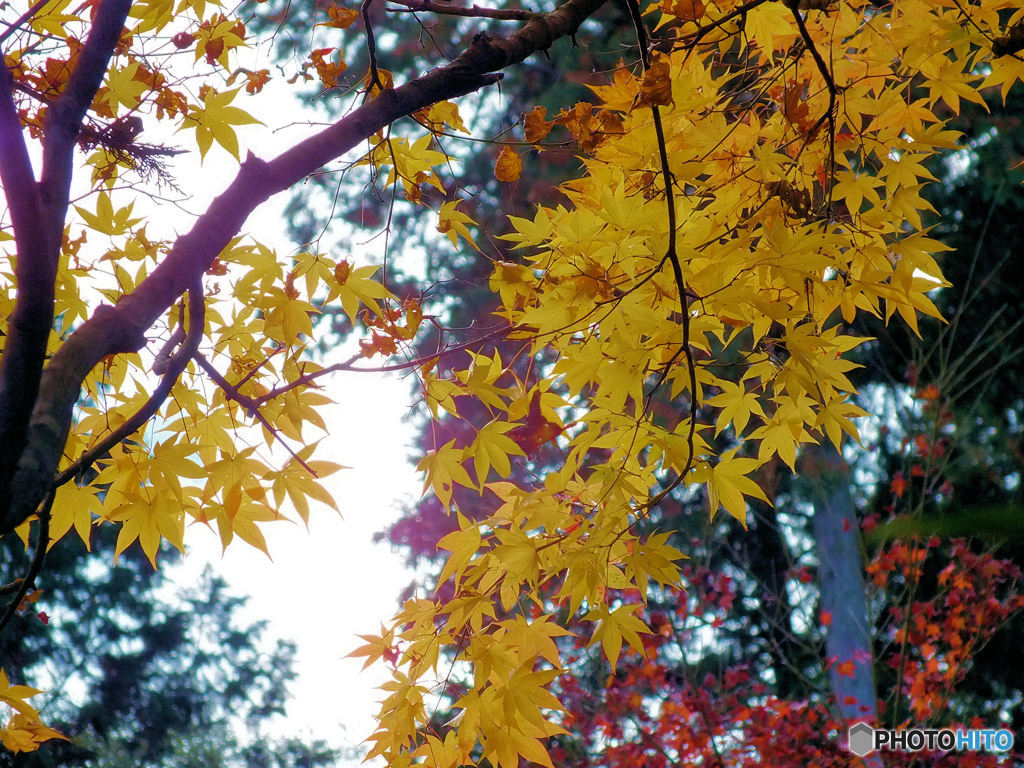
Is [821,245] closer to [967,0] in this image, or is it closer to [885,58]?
[885,58]

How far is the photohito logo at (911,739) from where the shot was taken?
3.29 m

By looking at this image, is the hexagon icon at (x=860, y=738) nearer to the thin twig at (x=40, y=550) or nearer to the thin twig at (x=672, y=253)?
the thin twig at (x=672, y=253)

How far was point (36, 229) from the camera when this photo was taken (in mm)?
769

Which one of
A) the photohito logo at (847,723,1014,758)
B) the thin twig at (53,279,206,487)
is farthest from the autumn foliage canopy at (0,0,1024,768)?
the photohito logo at (847,723,1014,758)

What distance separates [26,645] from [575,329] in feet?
25.5

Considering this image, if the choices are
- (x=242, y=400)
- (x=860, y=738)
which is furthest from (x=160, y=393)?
(x=860, y=738)

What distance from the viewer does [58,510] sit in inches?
51.4

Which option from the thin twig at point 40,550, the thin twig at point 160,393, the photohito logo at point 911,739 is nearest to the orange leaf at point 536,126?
the thin twig at point 160,393

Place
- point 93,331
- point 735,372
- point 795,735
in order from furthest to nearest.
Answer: point 735,372 < point 795,735 < point 93,331

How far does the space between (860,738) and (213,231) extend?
3527mm

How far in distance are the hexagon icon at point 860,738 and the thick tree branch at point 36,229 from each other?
3578 mm

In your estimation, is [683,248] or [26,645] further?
[26,645]

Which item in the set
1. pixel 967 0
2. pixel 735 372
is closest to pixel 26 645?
pixel 735 372

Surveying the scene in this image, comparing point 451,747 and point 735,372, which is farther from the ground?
point 735,372
